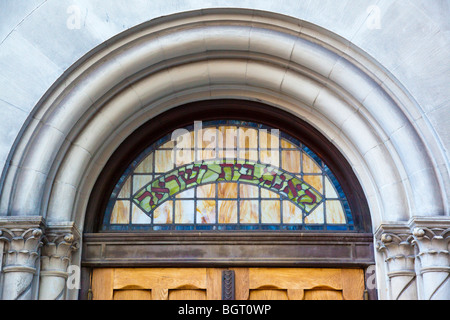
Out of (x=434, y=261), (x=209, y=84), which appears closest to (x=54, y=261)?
(x=209, y=84)

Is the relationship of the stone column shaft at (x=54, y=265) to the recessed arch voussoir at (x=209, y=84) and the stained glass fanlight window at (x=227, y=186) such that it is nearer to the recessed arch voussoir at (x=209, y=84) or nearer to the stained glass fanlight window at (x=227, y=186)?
the recessed arch voussoir at (x=209, y=84)

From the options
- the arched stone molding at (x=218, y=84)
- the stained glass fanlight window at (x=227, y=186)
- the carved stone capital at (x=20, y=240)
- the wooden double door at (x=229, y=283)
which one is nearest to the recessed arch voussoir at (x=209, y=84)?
the arched stone molding at (x=218, y=84)

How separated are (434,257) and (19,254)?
381cm

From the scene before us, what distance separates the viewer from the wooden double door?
25.1 ft

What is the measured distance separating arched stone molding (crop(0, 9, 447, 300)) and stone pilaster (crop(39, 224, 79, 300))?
154 millimetres

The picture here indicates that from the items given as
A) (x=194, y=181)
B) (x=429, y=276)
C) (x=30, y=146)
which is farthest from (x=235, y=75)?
(x=429, y=276)

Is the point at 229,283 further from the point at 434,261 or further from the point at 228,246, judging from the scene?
the point at 434,261

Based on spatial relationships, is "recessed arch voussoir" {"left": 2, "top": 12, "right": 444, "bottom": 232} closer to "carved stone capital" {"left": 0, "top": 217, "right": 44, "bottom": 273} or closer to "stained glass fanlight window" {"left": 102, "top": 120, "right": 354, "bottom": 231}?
"carved stone capital" {"left": 0, "top": 217, "right": 44, "bottom": 273}

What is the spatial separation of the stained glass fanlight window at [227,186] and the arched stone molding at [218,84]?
0.38 m

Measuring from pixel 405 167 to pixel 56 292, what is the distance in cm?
356

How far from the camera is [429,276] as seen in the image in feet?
22.7

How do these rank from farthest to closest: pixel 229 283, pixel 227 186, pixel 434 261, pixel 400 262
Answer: pixel 227 186, pixel 229 283, pixel 400 262, pixel 434 261

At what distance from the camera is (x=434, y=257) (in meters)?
6.95

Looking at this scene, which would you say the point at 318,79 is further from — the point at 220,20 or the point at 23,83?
the point at 23,83
